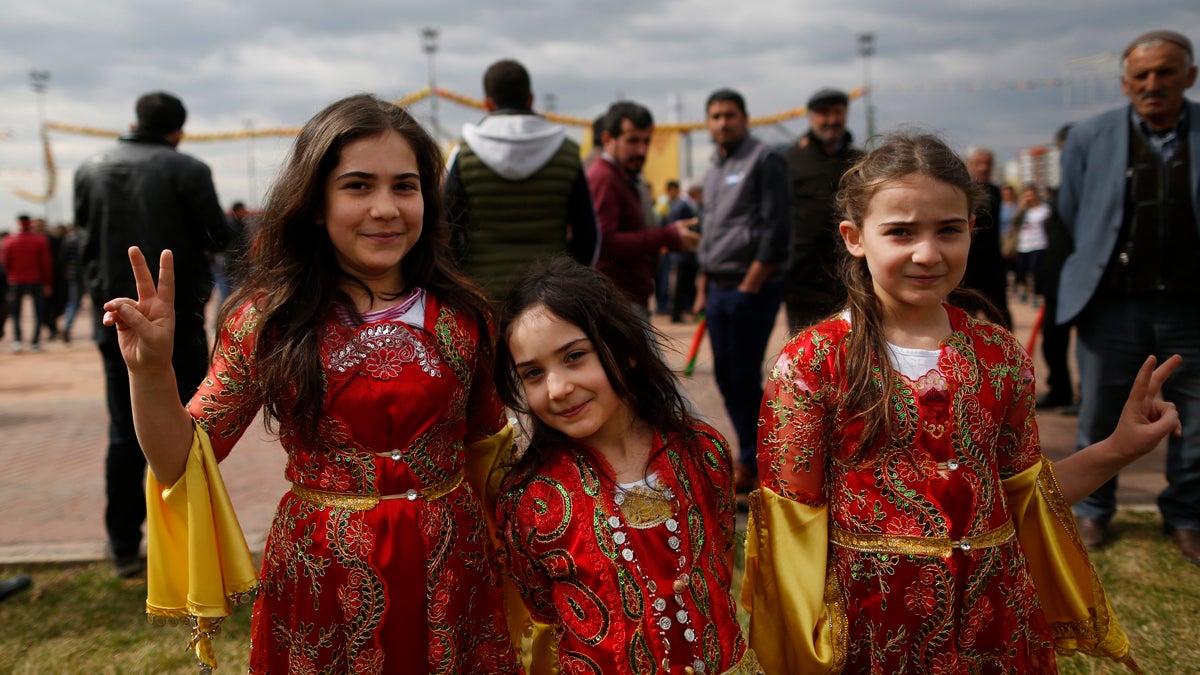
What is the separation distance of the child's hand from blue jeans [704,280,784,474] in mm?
2459

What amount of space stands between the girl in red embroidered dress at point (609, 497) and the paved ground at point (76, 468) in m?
0.35

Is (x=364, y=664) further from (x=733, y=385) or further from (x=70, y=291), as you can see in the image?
(x=70, y=291)

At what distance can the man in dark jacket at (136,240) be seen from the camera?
12.7ft

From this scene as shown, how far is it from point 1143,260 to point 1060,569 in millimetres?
2200

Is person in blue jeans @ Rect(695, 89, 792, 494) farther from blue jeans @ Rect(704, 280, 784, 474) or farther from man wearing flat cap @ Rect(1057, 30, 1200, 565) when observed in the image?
man wearing flat cap @ Rect(1057, 30, 1200, 565)

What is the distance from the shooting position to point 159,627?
3.36 metres

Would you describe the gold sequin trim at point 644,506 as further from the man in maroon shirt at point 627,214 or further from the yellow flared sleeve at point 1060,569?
the man in maroon shirt at point 627,214

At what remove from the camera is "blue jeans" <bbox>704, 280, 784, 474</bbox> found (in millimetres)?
4547

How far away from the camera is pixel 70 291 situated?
1577 centimetres

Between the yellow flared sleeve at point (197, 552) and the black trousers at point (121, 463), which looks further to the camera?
the black trousers at point (121, 463)

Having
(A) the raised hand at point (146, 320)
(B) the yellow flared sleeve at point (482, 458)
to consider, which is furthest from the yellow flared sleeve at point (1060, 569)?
(A) the raised hand at point (146, 320)

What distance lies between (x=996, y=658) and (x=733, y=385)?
2.68 m

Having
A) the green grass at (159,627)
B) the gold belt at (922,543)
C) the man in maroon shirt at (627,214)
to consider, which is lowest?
the green grass at (159,627)

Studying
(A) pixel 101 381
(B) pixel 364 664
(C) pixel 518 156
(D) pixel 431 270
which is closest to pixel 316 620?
(B) pixel 364 664
